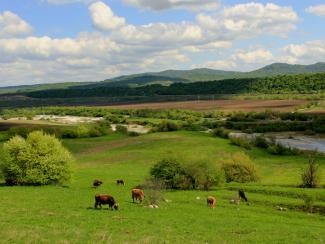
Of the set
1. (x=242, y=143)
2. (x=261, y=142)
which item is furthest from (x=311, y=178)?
(x=261, y=142)

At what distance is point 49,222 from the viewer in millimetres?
27609

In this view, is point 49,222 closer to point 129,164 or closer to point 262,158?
point 129,164

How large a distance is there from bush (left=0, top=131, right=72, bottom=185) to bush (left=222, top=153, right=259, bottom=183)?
816 inches

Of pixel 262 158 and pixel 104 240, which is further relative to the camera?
pixel 262 158

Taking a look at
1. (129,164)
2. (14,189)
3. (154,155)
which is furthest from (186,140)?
(14,189)

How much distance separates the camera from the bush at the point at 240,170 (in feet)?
194

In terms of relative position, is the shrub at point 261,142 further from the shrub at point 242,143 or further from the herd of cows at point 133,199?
the herd of cows at point 133,199

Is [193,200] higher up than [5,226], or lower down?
lower down

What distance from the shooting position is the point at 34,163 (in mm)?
48031

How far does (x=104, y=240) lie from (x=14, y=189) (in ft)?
80.0

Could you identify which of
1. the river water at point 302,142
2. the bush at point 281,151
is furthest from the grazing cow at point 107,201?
the river water at point 302,142

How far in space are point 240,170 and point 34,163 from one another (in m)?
25.8

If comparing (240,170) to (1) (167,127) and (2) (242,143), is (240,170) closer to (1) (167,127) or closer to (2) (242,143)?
(2) (242,143)

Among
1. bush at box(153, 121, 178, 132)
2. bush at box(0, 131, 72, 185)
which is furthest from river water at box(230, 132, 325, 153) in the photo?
bush at box(0, 131, 72, 185)
